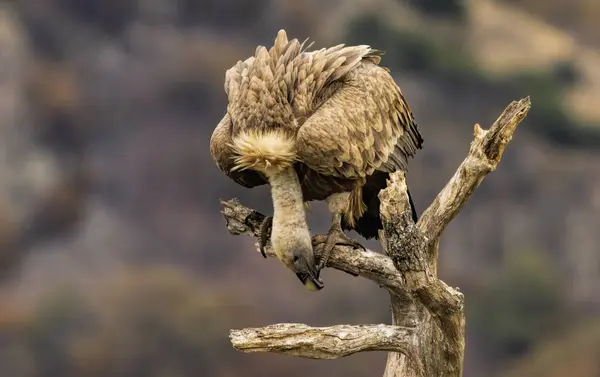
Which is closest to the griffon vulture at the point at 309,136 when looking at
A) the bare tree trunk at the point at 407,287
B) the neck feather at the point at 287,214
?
the neck feather at the point at 287,214

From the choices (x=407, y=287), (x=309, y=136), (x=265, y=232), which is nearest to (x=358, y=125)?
(x=309, y=136)

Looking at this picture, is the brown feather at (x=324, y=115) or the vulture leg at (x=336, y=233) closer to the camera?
the brown feather at (x=324, y=115)

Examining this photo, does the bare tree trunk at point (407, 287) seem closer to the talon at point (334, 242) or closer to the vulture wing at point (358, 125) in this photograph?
the talon at point (334, 242)

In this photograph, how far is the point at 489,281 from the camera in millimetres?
22375

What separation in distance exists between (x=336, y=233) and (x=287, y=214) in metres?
0.41

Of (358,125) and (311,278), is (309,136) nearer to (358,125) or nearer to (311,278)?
(358,125)

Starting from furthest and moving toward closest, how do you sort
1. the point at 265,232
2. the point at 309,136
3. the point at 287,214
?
the point at 265,232, the point at 287,214, the point at 309,136

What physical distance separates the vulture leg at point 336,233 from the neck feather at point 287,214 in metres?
0.23

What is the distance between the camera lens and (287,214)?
575 centimetres

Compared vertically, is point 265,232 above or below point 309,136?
below

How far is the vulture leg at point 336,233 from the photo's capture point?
19.5 ft

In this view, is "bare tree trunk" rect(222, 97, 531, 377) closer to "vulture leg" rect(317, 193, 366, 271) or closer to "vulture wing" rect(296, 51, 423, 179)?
"vulture leg" rect(317, 193, 366, 271)

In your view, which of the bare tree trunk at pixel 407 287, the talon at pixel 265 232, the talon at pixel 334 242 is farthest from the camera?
the talon at pixel 265 232

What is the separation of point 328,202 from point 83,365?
14342mm
